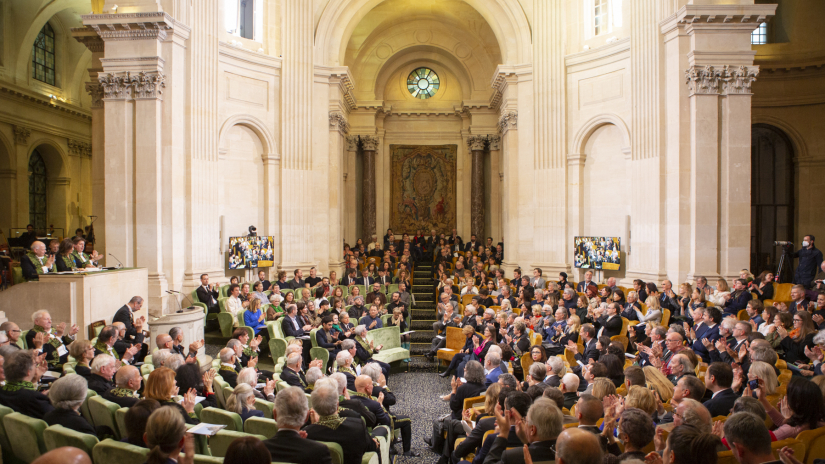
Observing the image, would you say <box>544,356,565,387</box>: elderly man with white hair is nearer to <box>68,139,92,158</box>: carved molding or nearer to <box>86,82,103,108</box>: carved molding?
<box>86,82,103,108</box>: carved molding

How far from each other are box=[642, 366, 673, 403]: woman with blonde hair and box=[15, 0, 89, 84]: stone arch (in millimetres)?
22198

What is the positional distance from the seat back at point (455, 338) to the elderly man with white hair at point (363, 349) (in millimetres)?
1475

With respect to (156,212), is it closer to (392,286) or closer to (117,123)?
(117,123)

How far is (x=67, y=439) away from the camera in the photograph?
378 centimetres

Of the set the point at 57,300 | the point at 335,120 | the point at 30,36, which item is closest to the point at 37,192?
the point at 30,36

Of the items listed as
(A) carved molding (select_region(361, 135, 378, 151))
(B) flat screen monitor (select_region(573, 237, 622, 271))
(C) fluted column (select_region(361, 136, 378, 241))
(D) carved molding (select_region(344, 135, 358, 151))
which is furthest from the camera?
(C) fluted column (select_region(361, 136, 378, 241))

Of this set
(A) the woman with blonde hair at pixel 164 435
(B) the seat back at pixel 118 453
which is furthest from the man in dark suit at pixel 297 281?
(A) the woman with blonde hair at pixel 164 435

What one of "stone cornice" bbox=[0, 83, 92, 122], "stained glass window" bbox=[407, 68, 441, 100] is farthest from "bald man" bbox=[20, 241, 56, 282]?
"stained glass window" bbox=[407, 68, 441, 100]

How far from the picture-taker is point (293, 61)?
630 inches

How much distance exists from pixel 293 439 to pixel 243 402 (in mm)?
1456

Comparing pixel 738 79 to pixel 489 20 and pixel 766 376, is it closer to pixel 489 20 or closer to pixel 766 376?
pixel 489 20

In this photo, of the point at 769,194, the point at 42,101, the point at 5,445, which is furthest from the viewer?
the point at 42,101

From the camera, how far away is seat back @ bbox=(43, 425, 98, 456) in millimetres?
3740

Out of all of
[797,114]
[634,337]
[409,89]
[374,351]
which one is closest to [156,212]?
[374,351]
